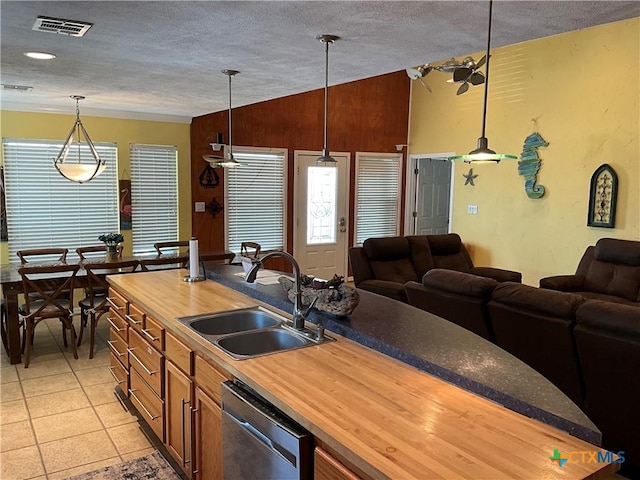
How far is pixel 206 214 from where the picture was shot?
22.0 ft

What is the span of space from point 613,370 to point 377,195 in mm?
6021

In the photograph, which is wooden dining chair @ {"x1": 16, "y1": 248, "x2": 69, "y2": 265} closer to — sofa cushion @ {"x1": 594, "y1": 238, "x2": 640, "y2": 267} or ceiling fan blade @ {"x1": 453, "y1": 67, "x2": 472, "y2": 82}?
ceiling fan blade @ {"x1": 453, "y1": 67, "x2": 472, "y2": 82}

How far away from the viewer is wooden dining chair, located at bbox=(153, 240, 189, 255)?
19.3 feet

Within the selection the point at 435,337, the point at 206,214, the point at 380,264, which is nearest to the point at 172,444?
the point at 435,337

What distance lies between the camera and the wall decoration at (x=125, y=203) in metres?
6.03

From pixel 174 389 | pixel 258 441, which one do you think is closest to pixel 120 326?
pixel 174 389

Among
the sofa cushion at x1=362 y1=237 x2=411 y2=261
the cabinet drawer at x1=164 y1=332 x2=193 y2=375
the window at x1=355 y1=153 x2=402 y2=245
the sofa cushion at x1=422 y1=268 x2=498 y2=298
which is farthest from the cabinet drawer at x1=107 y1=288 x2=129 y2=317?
the window at x1=355 y1=153 x2=402 y2=245

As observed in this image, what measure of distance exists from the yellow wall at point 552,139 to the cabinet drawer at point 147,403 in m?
5.23

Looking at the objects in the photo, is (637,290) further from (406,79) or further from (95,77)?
(95,77)

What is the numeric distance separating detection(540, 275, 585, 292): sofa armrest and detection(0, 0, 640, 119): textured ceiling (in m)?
3.01

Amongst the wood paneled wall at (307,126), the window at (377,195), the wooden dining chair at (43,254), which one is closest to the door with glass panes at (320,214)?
the wood paneled wall at (307,126)

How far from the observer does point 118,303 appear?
3439 millimetres

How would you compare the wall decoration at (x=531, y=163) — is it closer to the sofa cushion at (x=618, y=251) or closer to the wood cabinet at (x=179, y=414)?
the sofa cushion at (x=618, y=251)

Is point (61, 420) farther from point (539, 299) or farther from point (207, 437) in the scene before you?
point (539, 299)
